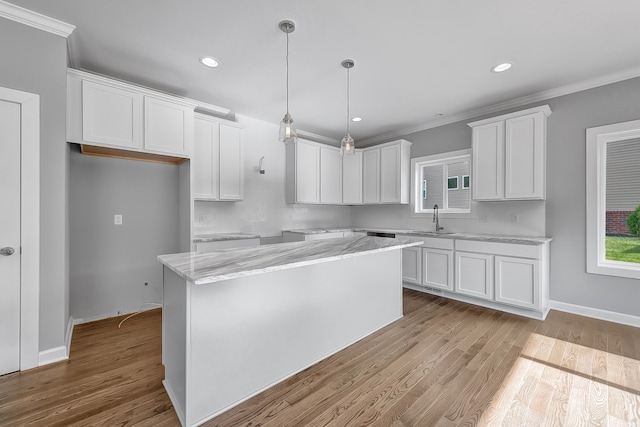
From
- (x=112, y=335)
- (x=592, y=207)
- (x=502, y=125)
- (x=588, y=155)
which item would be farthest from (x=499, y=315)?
(x=112, y=335)

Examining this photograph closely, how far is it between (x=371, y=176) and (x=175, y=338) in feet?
13.6

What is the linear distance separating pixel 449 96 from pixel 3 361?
16.4 ft

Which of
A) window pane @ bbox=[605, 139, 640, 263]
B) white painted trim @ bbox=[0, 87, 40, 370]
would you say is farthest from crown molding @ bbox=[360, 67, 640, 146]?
white painted trim @ bbox=[0, 87, 40, 370]

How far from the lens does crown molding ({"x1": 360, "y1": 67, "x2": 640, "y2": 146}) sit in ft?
9.78

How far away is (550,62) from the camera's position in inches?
108

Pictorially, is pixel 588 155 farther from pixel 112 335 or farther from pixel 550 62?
pixel 112 335

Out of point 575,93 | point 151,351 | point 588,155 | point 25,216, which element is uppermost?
point 575,93

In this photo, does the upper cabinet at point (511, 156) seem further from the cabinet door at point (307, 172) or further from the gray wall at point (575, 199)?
the cabinet door at point (307, 172)

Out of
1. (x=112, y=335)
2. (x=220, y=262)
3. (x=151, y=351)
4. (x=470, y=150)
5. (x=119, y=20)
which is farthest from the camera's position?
(x=470, y=150)

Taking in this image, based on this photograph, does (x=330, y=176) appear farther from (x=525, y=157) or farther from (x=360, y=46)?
(x=525, y=157)

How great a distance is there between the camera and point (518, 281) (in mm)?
3227

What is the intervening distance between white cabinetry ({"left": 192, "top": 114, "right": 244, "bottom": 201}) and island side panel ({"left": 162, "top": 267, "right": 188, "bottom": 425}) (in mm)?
1891

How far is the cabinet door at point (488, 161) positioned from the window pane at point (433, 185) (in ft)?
2.67

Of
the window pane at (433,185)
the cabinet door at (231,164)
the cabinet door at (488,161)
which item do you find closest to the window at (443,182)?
the window pane at (433,185)
